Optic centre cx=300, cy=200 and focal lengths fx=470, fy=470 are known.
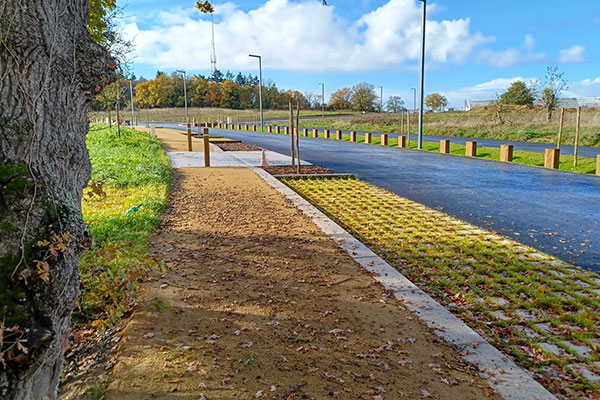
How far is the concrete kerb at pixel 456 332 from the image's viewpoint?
3.03 m

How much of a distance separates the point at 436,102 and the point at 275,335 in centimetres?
8345

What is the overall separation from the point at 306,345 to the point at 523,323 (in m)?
1.97

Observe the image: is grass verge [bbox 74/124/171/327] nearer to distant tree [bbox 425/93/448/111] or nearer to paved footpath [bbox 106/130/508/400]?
paved footpath [bbox 106/130/508/400]

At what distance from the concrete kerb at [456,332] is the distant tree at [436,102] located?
8041 centimetres

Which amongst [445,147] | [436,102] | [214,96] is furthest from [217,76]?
[445,147]

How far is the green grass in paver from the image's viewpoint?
351 cm

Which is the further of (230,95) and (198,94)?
(230,95)

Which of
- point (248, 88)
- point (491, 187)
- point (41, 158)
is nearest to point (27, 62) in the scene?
point (41, 158)

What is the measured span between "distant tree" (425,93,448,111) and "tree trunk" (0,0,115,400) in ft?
274

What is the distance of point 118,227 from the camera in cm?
690

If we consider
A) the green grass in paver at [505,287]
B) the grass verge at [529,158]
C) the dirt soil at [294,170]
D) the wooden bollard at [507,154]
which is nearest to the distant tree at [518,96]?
the grass verge at [529,158]

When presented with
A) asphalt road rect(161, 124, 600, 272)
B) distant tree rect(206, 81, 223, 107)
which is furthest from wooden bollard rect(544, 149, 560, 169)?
distant tree rect(206, 81, 223, 107)

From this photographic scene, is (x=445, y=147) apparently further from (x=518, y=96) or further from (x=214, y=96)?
(x=214, y=96)

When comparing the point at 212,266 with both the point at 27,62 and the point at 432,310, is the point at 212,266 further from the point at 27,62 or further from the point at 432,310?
the point at 27,62
